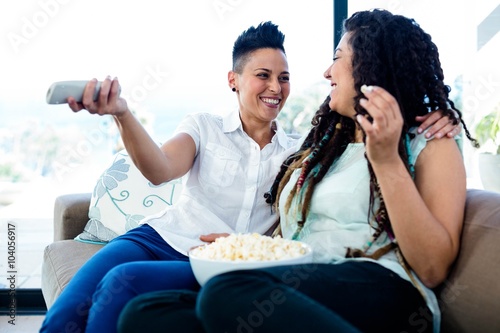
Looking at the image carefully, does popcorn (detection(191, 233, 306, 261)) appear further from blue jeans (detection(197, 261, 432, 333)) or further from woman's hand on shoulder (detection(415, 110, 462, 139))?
woman's hand on shoulder (detection(415, 110, 462, 139))

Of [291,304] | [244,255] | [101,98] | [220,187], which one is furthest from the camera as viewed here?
[220,187]

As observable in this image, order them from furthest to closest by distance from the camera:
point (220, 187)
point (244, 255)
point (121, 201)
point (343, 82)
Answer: point (121, 201) → point (220, 187) → point (343, 82) → point (244, 255)

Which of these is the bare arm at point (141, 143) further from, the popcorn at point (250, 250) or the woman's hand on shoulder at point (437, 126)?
the woman's hand on shoulder at point (437, 126)

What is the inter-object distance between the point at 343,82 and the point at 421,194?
1.41 feet

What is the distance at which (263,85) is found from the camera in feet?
6.79

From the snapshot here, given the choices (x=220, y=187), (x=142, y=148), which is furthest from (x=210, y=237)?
(x=142, y=148)

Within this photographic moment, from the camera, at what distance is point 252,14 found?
3.18m

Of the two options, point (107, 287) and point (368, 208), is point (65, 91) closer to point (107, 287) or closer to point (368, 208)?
point (107, 287)

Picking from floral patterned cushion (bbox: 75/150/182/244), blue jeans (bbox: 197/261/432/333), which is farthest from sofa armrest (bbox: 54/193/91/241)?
blue jeans (bbox: 197/261/432/333)

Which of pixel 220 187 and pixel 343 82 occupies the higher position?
pixel 343 82

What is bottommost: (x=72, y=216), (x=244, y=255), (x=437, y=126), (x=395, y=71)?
(x=72, y=216)

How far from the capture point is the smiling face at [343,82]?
1.72m

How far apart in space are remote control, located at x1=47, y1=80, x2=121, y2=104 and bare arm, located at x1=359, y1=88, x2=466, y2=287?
0.67 meters

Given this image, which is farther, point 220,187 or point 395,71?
point 220,187
